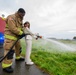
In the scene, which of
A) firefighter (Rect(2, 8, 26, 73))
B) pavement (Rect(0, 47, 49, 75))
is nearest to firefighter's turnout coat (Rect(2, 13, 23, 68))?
firefighter (Rect(2, 8, 26, 73))

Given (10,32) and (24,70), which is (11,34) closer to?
(10,32)

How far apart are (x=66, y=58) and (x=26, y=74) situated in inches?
158

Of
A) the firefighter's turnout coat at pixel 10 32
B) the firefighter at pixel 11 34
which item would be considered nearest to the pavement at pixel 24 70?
the firefighter at pixel 11 34

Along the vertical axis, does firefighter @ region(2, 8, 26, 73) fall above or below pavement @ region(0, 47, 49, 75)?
above

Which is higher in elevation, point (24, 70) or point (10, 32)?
point (10, 32)

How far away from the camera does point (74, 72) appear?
7.07 metres

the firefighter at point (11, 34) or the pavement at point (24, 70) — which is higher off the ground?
the firefighter at point (11, 34)

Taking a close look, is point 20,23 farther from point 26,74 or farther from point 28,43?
point 26,74

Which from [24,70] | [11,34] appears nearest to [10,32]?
[11,34]

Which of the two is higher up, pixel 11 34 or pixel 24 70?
pixel 11 34

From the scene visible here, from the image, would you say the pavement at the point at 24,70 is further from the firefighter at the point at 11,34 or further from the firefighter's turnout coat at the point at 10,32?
the firefighter's turnout coat at the point at 10,32

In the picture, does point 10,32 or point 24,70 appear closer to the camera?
point 10,32

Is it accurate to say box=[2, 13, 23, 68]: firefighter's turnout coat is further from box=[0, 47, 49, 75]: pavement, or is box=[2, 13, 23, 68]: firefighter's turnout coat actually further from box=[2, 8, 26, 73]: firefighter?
box=[0, 47, 49, 75]: pavement

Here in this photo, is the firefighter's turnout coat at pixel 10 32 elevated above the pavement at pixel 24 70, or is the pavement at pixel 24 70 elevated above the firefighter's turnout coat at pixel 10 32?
the firefighter's turnout coat at pixel 10 32
